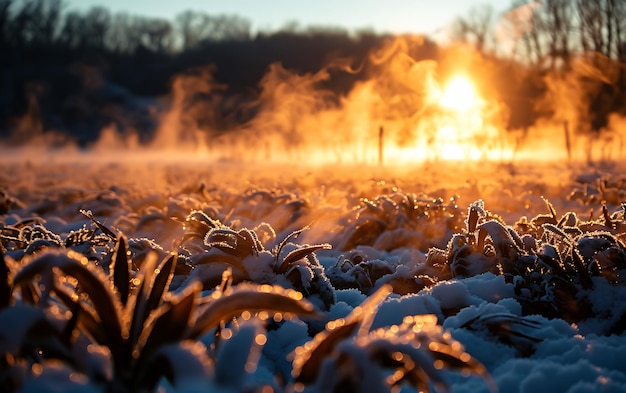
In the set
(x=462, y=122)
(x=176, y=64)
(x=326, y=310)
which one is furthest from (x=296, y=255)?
(x=176, y=64)

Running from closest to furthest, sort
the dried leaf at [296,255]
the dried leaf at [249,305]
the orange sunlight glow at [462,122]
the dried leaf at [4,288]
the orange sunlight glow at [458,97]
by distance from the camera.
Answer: the dried leaf at [249,305], the dried leaf at [4,288], the dried leaf at [296,255], the orange sunlight glow at [458,97], the orange sunlight glow at [462,122]

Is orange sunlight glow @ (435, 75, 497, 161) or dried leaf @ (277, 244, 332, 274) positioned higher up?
orange sunlight glow @ (435, 75, 497, 161)

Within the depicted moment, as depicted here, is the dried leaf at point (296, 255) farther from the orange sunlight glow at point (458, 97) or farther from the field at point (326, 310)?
the orange sunlight glow at point (458, 97)

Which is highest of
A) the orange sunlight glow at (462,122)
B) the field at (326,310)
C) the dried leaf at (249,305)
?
the orange sunlight glow at (462,122)

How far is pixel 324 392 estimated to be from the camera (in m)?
1.12

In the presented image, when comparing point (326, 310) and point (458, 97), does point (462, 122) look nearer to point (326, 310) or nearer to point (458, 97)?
point (458, 97)

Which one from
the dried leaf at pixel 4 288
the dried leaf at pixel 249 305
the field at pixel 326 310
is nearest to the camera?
the field at pixel 326 310

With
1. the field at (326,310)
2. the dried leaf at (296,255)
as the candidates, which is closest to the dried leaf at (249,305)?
the field at (326,310)

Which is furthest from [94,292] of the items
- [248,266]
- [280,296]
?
[248,266]

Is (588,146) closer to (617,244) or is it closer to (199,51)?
(617,244)

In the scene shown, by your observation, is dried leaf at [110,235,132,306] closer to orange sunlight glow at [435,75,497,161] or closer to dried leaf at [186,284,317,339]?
dried leaf at [186,284,317,339]

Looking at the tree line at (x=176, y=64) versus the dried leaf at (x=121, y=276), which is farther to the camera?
the tree line at (x=176, y=64)

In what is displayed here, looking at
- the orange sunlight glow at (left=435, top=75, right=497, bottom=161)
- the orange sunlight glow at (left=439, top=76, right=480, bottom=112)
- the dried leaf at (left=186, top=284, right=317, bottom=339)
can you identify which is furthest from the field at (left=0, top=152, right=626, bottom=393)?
the orange sunlight glow at (left=435, top=75, right=497, bottom=161)

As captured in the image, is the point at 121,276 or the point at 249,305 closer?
the point at 249,305
